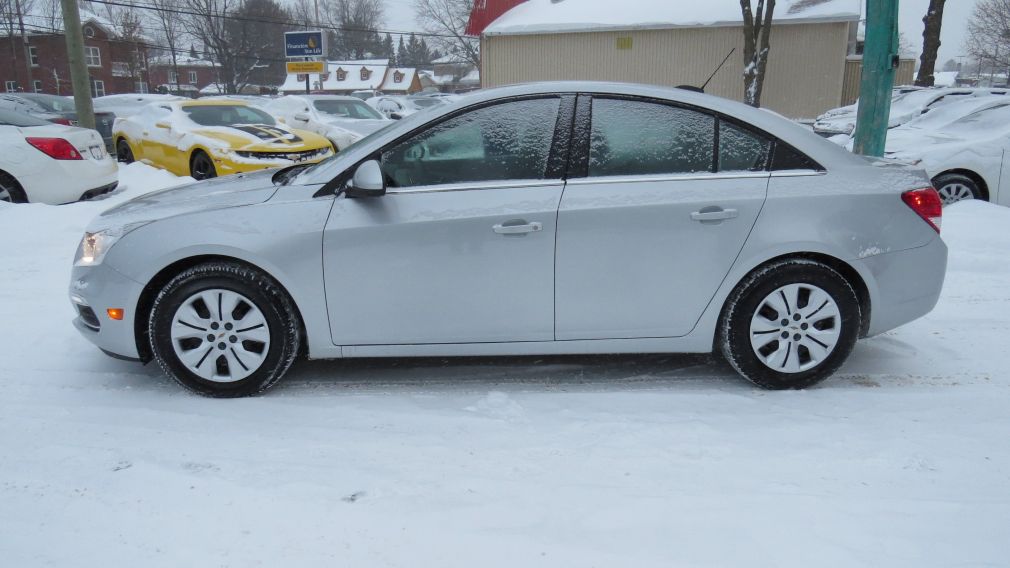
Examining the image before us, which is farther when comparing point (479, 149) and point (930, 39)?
point (930, 39)

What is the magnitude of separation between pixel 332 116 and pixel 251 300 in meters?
12.1

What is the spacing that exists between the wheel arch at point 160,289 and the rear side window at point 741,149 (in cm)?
225

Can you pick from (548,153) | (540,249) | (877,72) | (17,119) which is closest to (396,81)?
(17,119)

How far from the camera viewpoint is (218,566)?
2.37 m

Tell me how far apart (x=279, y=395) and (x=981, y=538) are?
10.1ft

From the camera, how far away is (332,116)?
588 inches

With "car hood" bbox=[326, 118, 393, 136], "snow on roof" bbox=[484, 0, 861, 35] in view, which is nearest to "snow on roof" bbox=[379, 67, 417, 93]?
"snow on roof" bbox=[484, 0, 861, 35]

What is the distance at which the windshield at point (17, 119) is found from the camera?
8.58m

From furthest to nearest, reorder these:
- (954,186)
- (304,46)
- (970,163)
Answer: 1. (304,46)
2. (954,186)
3. (970,163)

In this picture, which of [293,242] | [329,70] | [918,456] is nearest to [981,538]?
[918,456]

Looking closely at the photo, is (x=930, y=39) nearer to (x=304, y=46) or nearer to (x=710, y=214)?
(x=304, y=46)

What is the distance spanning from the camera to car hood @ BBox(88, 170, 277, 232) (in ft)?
12.1

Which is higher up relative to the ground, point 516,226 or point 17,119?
point 17,119

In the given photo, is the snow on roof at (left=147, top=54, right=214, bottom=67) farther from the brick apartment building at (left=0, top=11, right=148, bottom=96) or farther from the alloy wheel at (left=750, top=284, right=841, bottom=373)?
the alloy wheel at (left=750, top=284, right=841, bottom=373)
